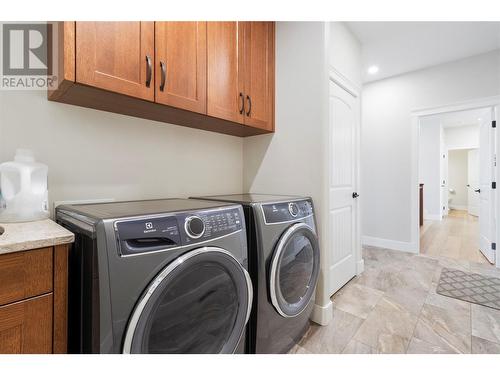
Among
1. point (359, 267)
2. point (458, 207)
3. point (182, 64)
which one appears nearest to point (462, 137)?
point (458, 207)

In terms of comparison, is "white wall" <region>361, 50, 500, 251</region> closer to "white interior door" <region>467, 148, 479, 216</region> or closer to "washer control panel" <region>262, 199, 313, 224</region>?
"washer control panel" <region>262, 199, 313, 224</region>

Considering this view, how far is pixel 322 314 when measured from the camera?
1639 millimetres

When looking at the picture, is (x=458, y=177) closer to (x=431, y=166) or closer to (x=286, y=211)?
(x=431, y=166)

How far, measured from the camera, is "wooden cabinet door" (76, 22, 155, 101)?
0.96 metres

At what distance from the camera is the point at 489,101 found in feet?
9.04

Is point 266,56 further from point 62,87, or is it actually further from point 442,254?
point 442,254

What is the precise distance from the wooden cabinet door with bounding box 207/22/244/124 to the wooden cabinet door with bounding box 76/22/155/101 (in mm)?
377

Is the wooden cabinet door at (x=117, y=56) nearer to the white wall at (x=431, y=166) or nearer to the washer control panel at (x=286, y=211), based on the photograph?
the washer control panel at (x=286, y=211)

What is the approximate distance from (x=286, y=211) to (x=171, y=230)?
0.71 m

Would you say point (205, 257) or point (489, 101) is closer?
point (205, 257)

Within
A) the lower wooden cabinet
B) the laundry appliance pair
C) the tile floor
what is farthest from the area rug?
the lower wooden cabinet
